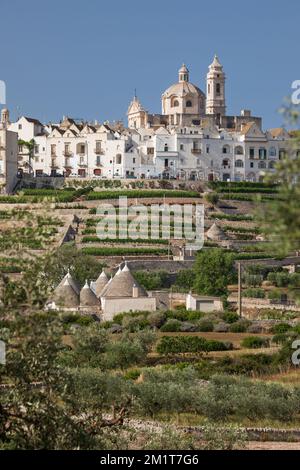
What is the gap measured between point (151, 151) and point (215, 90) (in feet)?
52.2

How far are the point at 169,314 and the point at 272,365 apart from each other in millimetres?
10640

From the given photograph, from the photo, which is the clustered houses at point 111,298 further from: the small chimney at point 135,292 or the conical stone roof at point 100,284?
the conical stone roof at point 100,284

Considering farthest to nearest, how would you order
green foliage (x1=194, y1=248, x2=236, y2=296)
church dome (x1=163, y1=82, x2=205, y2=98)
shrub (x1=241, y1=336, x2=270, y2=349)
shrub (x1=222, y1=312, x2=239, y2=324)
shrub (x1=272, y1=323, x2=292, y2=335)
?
church dome (x1=163, y1=82, x2=205, y2=98), green foliage (x1=194, y1=248, x2=236, y2=296), shrub (x1=222, y1=312, x2=239, y2=324), shrub (x1=272, y1=323, x2=292, y2=335), shrub (x1=241, y1=336, x2=270, y2=349)

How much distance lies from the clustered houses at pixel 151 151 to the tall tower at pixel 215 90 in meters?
8.12

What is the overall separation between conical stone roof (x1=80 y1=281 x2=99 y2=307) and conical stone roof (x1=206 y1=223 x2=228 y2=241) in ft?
68.5

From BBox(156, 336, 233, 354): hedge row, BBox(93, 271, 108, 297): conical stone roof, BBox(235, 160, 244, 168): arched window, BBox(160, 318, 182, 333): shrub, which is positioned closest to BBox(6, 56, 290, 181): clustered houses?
BBox(235, 160, 244, 168): arched window

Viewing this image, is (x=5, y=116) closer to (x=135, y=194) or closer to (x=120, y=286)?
(x=135, y=194)

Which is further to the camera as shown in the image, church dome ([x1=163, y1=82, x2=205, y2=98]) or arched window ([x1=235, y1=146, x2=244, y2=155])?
church dome ([x1=163, y1=82, x2=205, y2=98])

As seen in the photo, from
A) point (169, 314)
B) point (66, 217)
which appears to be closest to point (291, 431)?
point (169, 314)

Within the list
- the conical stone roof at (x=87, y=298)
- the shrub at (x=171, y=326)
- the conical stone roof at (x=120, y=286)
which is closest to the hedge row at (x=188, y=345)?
the shrub at (x=171, y=326)

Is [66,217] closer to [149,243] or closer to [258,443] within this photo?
[149,243]

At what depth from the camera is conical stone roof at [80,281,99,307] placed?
50.5 metres

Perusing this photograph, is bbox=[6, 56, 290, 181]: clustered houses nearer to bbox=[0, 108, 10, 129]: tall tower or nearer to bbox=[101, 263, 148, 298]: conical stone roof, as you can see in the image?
bbox=[0, 108, 10, 129]: tall tower

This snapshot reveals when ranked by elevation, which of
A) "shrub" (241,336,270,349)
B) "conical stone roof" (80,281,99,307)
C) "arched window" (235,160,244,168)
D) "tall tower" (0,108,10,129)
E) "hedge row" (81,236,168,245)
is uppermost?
"tall tower" (0,108,10,129)
